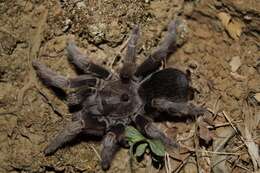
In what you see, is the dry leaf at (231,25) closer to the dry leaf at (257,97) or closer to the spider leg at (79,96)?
the dry leaf at (257,97)

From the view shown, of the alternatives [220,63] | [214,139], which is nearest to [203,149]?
[214,139]

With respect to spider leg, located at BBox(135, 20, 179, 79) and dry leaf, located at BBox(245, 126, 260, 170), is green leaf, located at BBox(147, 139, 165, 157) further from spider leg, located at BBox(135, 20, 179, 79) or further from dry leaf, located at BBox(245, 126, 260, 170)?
dry leaf, located at BBox(245, 126, 260, 170)

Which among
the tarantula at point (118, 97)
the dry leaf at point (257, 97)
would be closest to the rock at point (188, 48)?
the tarantula at point (118, 97)

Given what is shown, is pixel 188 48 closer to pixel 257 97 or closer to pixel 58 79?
pixel 257 97

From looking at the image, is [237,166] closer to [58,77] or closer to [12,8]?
[58,77]

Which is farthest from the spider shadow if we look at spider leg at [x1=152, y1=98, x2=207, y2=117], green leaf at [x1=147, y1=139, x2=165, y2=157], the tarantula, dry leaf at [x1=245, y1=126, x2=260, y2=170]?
dry leaf at [x1=245, y1=126, x2=260, y2=170]

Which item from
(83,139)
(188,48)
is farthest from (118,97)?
(188,48)
